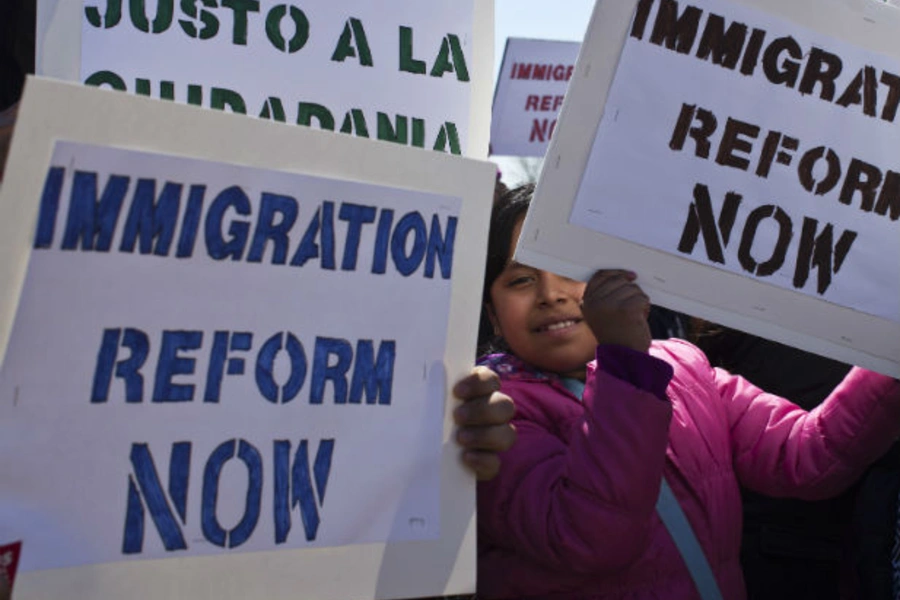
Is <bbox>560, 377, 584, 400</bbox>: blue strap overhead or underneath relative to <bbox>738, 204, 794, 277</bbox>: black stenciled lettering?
underneath

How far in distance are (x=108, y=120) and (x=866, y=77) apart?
1.30m

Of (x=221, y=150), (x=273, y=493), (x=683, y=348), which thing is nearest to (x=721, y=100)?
(x=683, y=348)

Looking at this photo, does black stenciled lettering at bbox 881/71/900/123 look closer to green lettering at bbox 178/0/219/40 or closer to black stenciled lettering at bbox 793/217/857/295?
black stenciled lettering at bbox 793/217/857/295

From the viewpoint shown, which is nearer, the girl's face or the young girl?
the young girl

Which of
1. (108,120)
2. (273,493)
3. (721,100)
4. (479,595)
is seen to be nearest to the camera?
(108,120)

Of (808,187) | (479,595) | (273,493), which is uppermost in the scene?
(808,187)

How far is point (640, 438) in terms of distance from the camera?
1750mm

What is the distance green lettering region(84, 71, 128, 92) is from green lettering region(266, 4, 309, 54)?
1.04 feet

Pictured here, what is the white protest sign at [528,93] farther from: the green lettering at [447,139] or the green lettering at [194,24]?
the green lettering at [194,24]

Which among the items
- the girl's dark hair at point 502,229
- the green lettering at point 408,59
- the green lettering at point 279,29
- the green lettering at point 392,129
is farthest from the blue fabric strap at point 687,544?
the green lettering at point 279,29

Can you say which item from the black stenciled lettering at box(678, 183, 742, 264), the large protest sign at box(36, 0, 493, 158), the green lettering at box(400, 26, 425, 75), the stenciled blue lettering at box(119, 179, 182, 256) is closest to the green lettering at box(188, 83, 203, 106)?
the large protest sign at box(36, 0, 493, 158)

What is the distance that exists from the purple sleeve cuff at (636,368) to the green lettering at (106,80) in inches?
43.5

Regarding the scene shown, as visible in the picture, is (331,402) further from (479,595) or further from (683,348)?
(683,348)

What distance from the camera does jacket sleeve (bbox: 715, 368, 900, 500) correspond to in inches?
77.7
